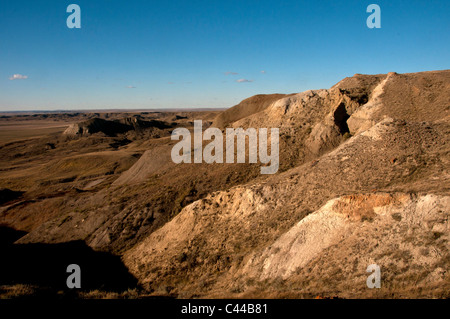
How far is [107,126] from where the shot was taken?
292 feet

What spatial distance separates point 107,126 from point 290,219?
87.1 metres

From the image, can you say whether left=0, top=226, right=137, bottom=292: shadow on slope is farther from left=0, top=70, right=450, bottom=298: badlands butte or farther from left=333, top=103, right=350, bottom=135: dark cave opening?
left=333, top=103, right=350, bottom=135: dark cave opening

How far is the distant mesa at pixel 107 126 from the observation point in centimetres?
8312

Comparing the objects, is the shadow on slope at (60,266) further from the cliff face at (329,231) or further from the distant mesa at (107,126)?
the distant mesa at (107,126)

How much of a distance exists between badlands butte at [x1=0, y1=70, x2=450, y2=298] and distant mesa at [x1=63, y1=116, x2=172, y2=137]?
60161 millimetres

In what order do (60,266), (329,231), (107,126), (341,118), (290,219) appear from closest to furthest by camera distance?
(329,231) → (290,219) → (60,266) → (341,118) → (107,126)

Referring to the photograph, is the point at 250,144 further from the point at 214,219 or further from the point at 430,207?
the point at 430,207

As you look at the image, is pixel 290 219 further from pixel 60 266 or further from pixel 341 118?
pixel 341 118

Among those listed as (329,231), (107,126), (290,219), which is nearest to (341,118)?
(290,219)

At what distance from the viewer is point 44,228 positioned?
2058 cm

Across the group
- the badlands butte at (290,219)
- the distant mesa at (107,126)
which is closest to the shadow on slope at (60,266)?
the badlands butte at (290,219)

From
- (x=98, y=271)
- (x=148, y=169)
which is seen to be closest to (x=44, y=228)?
(x=98, y=271)

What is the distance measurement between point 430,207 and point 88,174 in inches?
1757

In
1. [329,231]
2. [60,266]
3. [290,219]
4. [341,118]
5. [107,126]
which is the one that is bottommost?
[60,266]
